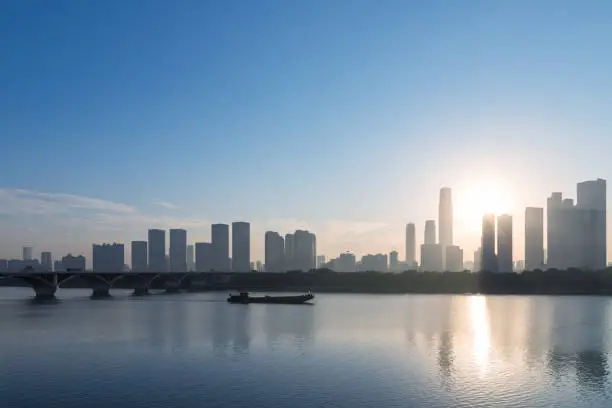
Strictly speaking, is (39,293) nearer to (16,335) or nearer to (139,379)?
(16,335)

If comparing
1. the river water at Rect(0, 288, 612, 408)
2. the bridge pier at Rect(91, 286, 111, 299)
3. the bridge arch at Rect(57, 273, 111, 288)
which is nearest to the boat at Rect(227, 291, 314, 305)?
the bridge arch at Rect(57, 273, 111, 288)

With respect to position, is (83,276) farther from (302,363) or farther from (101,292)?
(302,363)

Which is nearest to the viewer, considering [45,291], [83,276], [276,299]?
[276,299]

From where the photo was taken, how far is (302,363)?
2098 inches

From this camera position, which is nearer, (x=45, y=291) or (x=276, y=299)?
(x=276, y=299)

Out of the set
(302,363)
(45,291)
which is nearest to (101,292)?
(45,291)

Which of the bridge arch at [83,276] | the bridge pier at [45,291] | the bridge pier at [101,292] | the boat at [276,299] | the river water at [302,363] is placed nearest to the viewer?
the river water at [302,363]

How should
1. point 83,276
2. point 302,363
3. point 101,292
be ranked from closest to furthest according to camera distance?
point 302,363 → point 83,276 → point 101,292

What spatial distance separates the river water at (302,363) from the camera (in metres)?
40.2

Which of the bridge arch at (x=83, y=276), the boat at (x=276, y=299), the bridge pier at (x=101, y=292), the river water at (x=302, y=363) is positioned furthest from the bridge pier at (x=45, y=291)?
the river water at (x=302, y=363)

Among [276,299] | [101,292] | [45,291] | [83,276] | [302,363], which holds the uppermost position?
[302,363]

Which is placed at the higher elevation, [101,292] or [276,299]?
[276,299]

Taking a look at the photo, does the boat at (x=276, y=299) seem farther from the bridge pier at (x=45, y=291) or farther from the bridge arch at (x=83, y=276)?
the bridge pier at (x=45, y=291)

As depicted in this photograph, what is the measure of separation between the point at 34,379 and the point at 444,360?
3709cm
